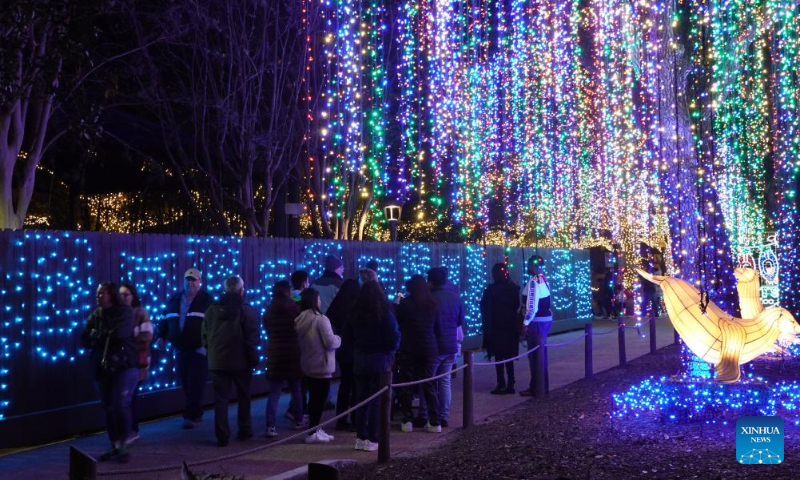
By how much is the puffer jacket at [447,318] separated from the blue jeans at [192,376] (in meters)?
2.73

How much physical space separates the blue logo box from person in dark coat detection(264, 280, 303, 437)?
4.62m

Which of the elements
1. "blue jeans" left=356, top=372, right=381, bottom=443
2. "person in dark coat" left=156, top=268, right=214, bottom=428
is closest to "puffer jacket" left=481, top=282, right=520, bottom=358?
"blue jeans" left=356, top=372, right=381, bottom=443

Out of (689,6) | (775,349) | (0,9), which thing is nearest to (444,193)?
(689,6)

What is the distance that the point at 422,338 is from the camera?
9641 millimetres

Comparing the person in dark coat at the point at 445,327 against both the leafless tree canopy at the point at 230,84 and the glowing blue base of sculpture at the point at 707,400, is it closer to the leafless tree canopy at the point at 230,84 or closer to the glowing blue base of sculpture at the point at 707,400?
the glowing blue base of sculpture at the point at 707,400

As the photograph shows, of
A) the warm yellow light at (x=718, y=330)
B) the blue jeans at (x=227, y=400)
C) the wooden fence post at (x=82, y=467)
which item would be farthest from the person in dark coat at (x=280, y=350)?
the wooden fence post at (x=82, y=467)

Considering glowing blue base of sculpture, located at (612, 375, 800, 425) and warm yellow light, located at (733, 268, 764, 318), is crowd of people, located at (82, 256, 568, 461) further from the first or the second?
warm yellow light, located at (733, 268, 764, 318)

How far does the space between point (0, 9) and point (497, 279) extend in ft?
25.2

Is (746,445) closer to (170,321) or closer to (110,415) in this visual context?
(110,415)

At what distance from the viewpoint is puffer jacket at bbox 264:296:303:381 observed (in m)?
9.41

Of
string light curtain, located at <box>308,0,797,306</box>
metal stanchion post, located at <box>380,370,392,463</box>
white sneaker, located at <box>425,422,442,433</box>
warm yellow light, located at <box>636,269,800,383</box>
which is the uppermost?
string light curtain, located at <box>308,0,797,306</box>

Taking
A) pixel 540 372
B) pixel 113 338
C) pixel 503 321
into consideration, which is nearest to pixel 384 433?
pixel 113 338

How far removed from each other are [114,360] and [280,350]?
79.5 inches

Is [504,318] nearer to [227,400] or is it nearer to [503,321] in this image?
[503,321]
